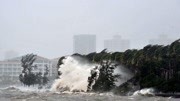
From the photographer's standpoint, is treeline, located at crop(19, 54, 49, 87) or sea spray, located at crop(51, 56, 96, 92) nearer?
sea spray, located at crop(51, 56, 96, 92)

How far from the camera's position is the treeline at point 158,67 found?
84500 mm

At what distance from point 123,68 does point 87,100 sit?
39516mm

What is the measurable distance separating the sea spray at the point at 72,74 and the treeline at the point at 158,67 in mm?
19296

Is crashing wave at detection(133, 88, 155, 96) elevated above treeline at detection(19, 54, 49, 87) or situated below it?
below

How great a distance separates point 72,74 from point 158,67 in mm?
36147

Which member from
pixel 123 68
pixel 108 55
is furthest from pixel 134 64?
pixel 108 55

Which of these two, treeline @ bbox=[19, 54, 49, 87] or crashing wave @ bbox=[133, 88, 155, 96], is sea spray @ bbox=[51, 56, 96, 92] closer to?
treeline @ bbox=[19, 54, 49, 87]

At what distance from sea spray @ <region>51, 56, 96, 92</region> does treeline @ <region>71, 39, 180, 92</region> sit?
19.3 meters

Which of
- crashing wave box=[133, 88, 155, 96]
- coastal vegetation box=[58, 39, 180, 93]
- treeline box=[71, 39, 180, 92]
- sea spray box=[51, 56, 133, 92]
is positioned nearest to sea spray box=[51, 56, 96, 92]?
sea spray box=[51, 56, 133, 92]

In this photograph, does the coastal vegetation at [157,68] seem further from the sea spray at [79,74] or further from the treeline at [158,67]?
the sea spray at [79,74]

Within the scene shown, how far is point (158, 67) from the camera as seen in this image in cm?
8931

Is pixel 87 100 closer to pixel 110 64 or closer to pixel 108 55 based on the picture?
pixel 110 64

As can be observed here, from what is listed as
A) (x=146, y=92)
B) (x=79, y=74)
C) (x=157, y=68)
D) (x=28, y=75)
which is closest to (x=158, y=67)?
(x=157, y=68)

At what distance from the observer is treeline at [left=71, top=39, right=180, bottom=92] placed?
277 ft
